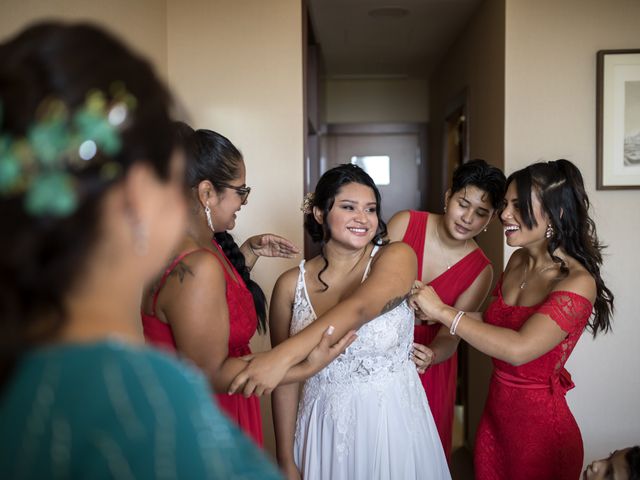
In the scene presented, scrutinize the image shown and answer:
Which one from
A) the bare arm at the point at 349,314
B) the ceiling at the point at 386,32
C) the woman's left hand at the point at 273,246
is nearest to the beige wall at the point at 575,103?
the ceiling at the point at 386,32

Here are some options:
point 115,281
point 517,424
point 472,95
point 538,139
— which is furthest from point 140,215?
point 472,95

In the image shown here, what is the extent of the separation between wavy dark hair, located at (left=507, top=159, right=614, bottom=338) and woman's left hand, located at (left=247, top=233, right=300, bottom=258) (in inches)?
38.2

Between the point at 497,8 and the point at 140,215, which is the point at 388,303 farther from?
the point at 497,8

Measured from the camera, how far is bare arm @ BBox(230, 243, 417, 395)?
1.65 m

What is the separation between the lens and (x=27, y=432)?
0.59 meters

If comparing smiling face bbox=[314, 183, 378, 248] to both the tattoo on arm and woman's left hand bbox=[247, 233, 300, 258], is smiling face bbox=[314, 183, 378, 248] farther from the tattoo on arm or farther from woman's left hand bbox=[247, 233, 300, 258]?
the tattoo on arm

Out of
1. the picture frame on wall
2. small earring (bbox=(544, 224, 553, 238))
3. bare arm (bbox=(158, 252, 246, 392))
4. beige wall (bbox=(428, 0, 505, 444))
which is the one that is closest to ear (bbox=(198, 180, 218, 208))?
bare arm (bbox=(158, 252, 246, 392))

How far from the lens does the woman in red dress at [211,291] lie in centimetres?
149

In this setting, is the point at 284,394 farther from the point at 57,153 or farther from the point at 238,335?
the point at 57,153

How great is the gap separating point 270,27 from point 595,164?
2.01m

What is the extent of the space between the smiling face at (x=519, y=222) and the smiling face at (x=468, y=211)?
50cm

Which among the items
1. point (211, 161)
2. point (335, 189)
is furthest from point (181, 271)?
point (335, 189)

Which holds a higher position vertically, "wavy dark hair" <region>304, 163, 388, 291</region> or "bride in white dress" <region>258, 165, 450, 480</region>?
"wavy dark hair" <region>304, 163, 388, 291</region>

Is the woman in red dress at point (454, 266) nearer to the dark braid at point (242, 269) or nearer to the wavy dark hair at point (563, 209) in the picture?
the wavy dark hair at point (563, 209)
